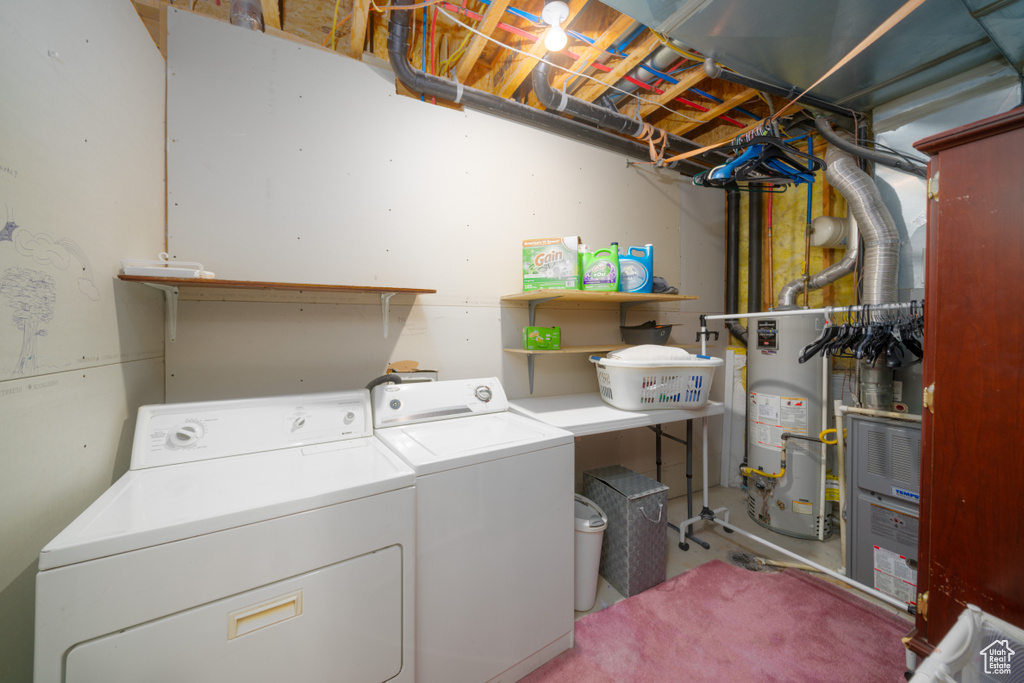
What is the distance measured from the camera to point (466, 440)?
1.40 metres

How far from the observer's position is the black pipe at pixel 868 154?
2.13 metres

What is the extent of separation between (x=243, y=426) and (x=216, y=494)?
1.26ft

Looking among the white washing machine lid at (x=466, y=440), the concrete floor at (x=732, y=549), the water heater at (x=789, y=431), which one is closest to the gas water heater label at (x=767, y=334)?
the water heater at (x=789, y=431)

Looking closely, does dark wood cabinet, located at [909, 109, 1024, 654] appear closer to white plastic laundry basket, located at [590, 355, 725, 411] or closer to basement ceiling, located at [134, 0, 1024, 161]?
white plastic laundry basket, located at [590, 355, 725, 411]

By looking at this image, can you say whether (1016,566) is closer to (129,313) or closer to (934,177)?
(934,177)

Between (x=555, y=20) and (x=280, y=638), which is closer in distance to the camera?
(x=280, y=638)

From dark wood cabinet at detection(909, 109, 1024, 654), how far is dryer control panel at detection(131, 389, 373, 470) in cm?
192

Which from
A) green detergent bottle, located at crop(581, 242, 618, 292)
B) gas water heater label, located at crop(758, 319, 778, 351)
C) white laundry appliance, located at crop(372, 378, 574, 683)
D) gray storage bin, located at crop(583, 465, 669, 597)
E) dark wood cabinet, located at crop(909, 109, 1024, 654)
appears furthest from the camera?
gas water heater label, located at crop(758, 319, 778, 351)

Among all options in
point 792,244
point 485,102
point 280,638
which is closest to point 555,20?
point 485,102

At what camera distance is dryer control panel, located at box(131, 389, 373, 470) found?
1178 millimetres

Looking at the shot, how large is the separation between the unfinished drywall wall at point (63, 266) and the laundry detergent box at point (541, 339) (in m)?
1.57

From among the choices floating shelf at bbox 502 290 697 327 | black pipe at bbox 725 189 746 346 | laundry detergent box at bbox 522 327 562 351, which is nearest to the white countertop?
laundry detergent box at bbox 522 327 562 351

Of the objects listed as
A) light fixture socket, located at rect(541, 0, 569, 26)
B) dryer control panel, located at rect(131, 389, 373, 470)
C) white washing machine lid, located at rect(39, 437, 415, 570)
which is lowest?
white washing machine lid, located at rect(39, 437, 415, 570)

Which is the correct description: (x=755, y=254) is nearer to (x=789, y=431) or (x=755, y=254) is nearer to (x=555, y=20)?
(x=789, y=431)
